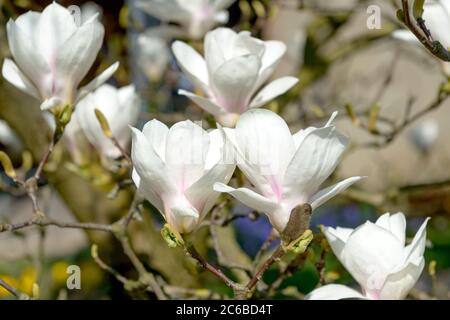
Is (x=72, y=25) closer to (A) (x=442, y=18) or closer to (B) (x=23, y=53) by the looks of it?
(B) (x=23, y=53)

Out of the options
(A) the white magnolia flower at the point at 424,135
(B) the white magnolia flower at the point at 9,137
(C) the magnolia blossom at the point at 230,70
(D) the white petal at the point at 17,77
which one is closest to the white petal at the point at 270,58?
(C) the magnolia blossom at the point at 230,70

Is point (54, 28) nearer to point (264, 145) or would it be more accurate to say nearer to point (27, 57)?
point (27, 57)

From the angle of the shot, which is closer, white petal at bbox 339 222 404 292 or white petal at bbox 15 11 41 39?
white petal at bbox 339 222 404 292

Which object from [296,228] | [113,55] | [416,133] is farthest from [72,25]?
[416,133]

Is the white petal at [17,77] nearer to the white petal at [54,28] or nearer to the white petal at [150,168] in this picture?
the white petal at [54,28]

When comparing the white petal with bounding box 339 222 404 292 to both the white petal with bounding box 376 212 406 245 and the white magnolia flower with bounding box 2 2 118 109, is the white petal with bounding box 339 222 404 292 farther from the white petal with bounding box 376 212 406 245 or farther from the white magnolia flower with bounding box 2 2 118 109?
the white magnolia flower with bounding box 2 2 118 109

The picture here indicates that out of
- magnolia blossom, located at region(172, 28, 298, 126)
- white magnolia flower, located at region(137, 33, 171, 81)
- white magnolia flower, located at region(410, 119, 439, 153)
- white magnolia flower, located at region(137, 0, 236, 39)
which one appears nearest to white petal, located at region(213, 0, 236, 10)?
white magnolia flower, located at region(137, 0, 236, 39)
